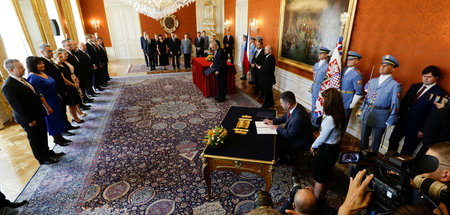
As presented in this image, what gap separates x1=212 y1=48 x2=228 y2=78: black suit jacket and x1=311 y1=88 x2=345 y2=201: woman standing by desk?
3.98 metres

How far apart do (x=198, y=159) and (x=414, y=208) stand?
9.69 feet

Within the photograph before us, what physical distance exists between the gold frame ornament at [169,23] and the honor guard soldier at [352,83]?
12.0 meters

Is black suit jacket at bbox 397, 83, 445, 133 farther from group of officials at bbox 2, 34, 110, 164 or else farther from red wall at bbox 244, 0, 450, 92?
group of officials at bbox 2, 34, 110, 164

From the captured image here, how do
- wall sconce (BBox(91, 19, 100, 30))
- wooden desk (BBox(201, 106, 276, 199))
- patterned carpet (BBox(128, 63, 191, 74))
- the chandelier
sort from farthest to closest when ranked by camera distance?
wall sconce (BBox(91, 19, 100, 30)), patterned carpet (BBox(128, 63, 191, 74)), the chandelier, wooden desk (BBox(201, 106, 276, 199))

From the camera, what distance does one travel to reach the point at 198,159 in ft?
11.5

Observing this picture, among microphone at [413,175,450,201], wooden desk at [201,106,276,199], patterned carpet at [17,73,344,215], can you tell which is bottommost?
patterned carpet at [17,73,344,215]

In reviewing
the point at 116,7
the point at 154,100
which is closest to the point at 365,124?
the point at 154,100

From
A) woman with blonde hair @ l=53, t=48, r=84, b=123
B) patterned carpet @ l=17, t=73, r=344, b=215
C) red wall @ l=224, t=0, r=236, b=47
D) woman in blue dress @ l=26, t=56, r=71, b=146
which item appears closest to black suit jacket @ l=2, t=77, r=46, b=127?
woman in blue dress @ l=26, t=56, r=71, b=146

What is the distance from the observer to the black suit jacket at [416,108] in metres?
2.70

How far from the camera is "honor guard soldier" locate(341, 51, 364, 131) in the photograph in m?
3.49

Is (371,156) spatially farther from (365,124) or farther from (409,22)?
(409,22)

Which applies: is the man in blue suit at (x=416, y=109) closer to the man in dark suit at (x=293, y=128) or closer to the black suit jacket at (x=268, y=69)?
the man in dark suit at (x=293, y=128)

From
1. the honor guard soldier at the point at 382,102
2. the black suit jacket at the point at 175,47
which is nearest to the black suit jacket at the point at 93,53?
the black suit jacket at the point at 175,47

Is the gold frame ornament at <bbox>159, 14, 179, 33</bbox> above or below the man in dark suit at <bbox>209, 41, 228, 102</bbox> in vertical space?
above
